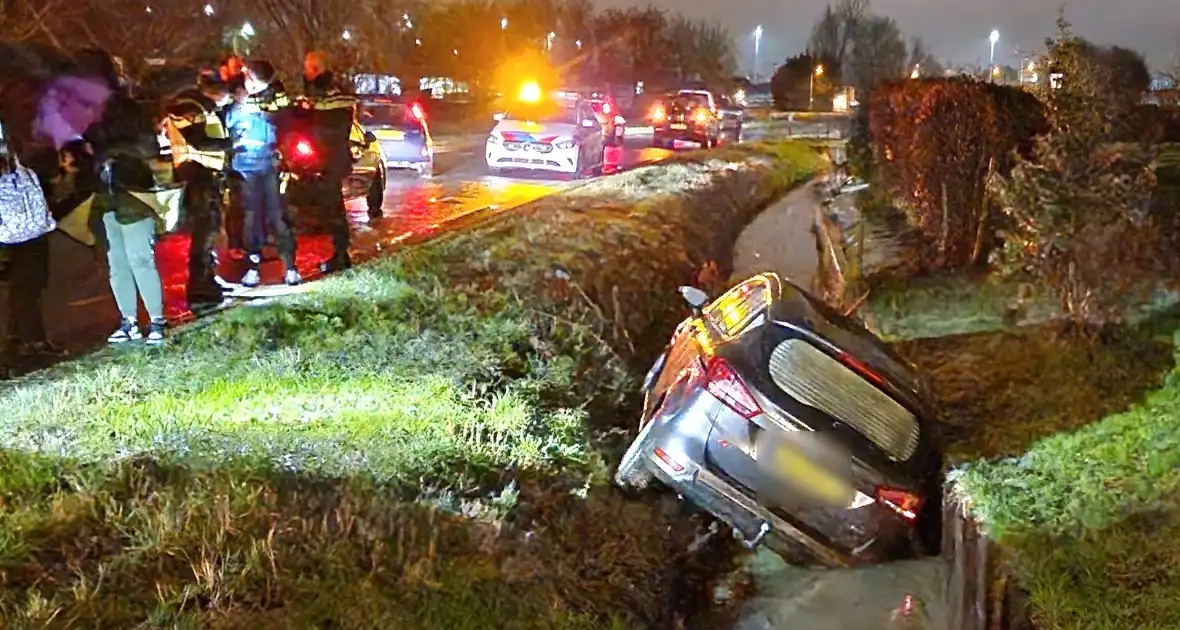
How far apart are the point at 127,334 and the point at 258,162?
1.93 meters

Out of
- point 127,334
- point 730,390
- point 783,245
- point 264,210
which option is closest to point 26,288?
point 127,334

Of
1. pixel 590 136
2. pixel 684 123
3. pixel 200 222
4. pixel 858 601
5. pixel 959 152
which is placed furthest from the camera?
pixel 684 123

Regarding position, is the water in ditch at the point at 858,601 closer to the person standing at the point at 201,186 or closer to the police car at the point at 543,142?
the person standing at the point at 201,186

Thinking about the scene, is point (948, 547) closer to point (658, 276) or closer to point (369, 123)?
point (658, 276)

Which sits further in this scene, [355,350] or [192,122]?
[192,122]

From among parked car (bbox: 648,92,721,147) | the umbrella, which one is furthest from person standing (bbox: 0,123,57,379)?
parked car (bbox: 648,92,721,147)

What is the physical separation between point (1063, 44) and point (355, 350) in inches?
240

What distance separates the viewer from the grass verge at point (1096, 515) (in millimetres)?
4820

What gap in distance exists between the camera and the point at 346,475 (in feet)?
18.4

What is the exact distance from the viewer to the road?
884 centimetres

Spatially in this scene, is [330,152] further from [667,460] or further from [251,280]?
[667,460]

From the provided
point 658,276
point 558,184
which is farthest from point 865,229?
point 558,184

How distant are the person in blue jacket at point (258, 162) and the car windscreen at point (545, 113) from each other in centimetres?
1145

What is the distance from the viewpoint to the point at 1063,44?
913 centimetres
